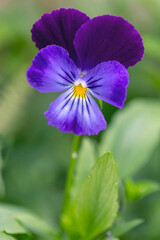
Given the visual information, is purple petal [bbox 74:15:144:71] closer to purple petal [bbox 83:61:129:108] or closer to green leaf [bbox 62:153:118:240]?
purple petal [bbox 83:61:129:108]

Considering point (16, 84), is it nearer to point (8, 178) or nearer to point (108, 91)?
point (8, 178)

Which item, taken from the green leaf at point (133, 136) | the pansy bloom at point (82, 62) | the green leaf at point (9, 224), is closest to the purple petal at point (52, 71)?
the pansy bloom at point (82, 62)

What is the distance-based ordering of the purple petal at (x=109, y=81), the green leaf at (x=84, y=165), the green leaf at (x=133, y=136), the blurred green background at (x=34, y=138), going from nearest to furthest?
the purple petal at (x=109, y=81), the green leaf at (x=84, y=165), the green leaf at (x=133, y=136), the blurred green background at (x=34, y=138)

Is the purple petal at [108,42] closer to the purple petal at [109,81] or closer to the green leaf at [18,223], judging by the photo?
the purple petal at [109,81]

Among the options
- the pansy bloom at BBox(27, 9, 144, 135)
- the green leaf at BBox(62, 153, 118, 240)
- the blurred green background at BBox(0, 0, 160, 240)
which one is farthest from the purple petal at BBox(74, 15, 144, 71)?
the blurred green background at BBox(0, 0, 160, 240)

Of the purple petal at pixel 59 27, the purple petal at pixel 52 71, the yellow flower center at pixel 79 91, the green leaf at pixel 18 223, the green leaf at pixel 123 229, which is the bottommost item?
the green leaf at pixel 123 229
